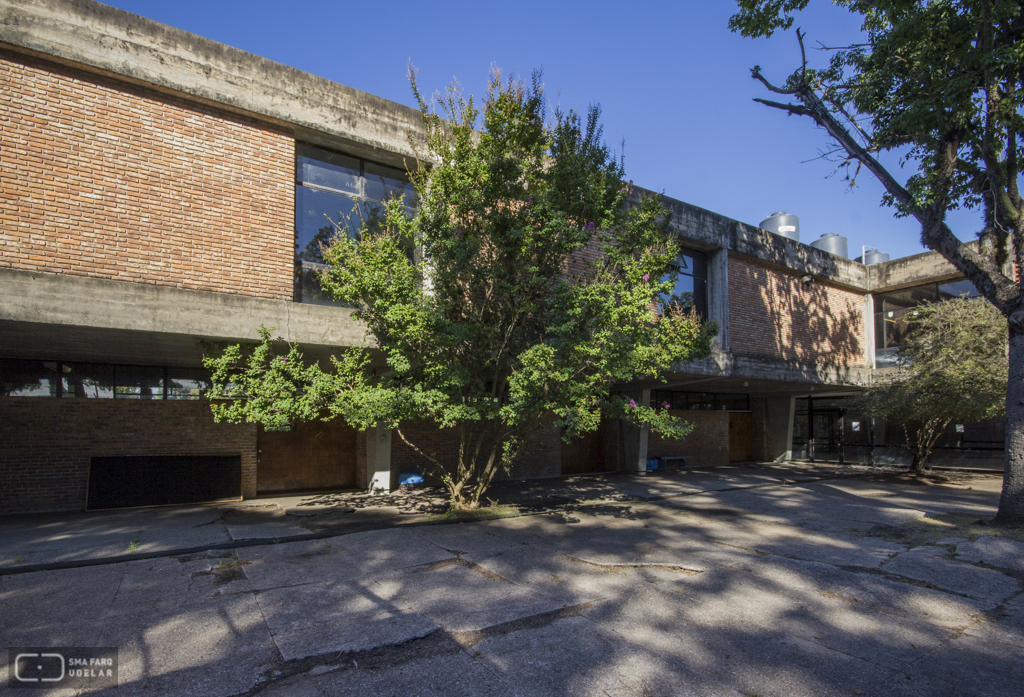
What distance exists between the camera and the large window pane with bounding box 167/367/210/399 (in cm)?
1220

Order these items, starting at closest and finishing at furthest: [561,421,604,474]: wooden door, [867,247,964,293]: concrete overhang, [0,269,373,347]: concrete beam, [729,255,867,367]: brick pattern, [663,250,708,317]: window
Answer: [0,269,373,347]: concrete beam, [663,250,708,317]: window, [729,255,867,367]: brick pattern, [561,421,604,474]: wooden door, [867,247,964,293]: concrete overhang

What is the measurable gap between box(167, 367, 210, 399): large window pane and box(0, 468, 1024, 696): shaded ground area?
5.78m

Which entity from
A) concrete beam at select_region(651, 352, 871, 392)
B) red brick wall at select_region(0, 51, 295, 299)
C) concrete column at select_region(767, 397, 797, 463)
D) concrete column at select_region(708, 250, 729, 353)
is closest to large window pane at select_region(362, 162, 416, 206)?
red brick wall at select_region(0, 51, 295, 299)

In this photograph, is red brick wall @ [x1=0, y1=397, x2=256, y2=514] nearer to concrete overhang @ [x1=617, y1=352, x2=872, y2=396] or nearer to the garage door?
the garage door

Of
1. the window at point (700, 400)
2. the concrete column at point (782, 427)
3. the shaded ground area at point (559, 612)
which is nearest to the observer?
the shaded ground area at point (559, 612)

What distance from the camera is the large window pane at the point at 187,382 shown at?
1220 centimetres

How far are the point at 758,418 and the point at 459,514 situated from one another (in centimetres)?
1774

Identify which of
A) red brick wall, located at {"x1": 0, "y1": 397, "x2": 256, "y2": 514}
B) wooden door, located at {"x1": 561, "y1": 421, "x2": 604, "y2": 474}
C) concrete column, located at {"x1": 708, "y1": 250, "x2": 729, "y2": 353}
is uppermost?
concrete column, located at {"x1": 708, "y1": 250, "x2": 729, "y2": 353}

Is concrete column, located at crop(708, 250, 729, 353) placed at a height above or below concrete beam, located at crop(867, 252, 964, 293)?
below

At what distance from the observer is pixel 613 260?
9.74 metres

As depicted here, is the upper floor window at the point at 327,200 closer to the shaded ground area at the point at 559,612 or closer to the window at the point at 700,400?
the shaded ground area at the point at 559,612

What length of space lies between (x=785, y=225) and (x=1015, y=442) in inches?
569

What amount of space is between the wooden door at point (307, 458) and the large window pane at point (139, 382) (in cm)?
237

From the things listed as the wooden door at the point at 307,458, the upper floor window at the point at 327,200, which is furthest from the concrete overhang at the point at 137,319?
the wooden door at the point at 307,458
